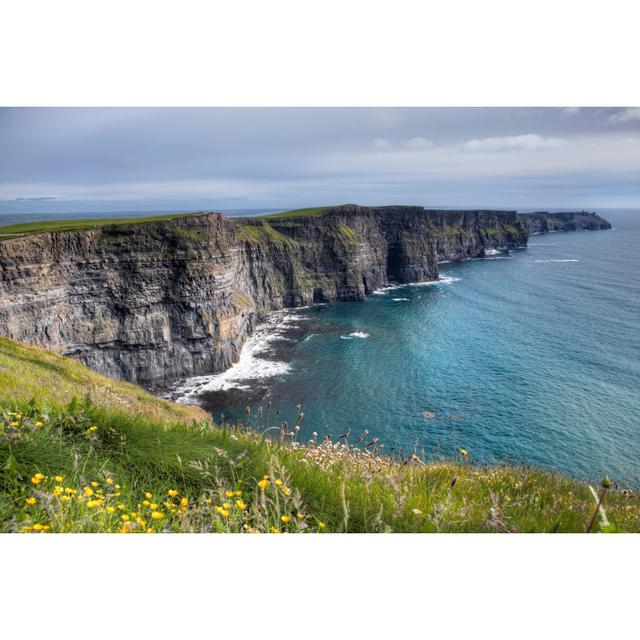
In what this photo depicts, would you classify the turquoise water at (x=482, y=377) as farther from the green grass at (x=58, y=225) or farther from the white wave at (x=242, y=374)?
the green grass at (x=58, y=225)

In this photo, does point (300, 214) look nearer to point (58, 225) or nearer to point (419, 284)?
point (419, 284)

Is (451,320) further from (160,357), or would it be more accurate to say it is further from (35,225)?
(35,225)

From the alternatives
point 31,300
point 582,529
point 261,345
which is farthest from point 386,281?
point 582,529

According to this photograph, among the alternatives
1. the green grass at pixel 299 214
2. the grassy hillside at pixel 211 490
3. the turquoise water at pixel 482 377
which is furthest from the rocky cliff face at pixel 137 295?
the grassy hillside at pixel 211 490

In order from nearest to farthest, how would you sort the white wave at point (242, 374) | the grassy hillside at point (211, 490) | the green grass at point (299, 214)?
the grassy hillside at point (211, 490) → the white wave at point (242, 374) → the green grass at point (299, 214)

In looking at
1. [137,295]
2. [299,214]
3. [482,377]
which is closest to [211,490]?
[137,295]

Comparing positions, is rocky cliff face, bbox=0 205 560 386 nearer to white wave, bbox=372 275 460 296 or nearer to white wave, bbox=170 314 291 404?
white wave, bbox=170 314 291 404

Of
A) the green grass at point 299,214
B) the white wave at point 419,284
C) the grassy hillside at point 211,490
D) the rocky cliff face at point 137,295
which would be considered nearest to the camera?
the grassy hillside at point 211,490

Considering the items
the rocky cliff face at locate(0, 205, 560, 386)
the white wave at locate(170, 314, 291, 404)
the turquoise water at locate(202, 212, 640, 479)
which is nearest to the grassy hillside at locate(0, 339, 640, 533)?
the turquoise water at locate(202, 212, 640, 479)
